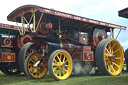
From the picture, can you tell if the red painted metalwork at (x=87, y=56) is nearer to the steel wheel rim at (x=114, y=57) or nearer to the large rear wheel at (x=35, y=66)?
the steel wheel rim at (x=114, y=57)

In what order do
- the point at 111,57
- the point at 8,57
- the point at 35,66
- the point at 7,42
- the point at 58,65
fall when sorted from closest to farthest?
the point at 58,65 → the point at 35,66 → the point at 111,57 → the point at 8,57 → the point at 7,42

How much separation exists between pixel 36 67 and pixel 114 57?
9.36 feet

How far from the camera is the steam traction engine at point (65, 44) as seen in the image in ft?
18.7

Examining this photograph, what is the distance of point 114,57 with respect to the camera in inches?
265

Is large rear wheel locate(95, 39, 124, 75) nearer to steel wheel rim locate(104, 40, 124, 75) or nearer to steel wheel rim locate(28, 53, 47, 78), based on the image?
steel wheel rim locate(104, 40, 124, 75)

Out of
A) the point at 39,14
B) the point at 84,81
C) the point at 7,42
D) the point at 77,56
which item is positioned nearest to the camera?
the point at 84,81

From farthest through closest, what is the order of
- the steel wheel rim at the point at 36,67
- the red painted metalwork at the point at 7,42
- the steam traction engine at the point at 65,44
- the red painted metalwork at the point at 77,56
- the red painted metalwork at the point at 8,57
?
the red painted metalwork at the point at 7,42 < the red painted metalwork at the point at 8,57 < the red painted metalwork at the point at 77,56 < the steel wheel rim at the point at 36,67 < the steam traction engine at the point at 65,44

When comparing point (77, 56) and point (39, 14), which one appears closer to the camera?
point (39, 14)

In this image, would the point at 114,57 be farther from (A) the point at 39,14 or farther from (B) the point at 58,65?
(A) the point at 39,14

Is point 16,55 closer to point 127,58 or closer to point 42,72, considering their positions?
point 42,72

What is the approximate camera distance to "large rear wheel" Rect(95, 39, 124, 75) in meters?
6.40

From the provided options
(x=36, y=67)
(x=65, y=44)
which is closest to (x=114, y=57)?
(x=65, y=44)

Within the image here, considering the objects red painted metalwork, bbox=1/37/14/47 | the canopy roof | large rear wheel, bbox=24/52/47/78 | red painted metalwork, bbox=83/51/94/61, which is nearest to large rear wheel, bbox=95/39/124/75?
red painted metalwork, bbox=83/51/94/61

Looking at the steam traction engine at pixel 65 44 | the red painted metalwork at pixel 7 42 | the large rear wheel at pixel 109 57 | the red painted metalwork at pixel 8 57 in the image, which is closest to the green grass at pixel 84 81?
the steam traction engine at pixel 65 44
